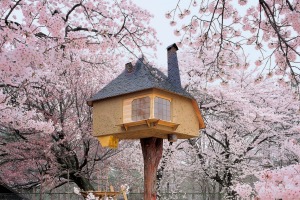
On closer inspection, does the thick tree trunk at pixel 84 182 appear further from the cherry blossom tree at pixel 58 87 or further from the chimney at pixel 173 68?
the chimney at pixel 173 68

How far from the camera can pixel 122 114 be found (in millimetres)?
8469

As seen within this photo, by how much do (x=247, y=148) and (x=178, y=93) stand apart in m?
6.99

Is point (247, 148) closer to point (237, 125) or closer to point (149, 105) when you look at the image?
point (237, 125)

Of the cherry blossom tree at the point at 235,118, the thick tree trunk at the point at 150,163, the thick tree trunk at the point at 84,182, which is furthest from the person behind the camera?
the cherry blossom tree at the point at 235,118

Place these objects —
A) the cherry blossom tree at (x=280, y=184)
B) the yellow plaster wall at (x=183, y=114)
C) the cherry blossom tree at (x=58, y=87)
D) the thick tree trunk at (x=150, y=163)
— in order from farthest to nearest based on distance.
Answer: the thick tree trunk at (x=150, y=163) → the yellow plaster wall at (x=183, y=114) → the cherry blossom tree at (x=58, y=87) → the cherry blossom tree at (x=280, y=184)

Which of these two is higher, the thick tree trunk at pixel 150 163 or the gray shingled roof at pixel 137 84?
the gray shingled roof at pixel 137 84

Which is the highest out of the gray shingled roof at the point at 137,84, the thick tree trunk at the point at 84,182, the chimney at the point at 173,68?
the chimney at the point at 173,68

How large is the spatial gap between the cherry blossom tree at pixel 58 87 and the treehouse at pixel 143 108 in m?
0.79

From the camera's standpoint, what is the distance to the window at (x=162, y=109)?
8.09m

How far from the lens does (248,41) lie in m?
5.32

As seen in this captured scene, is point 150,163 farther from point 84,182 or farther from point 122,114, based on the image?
point 84,182

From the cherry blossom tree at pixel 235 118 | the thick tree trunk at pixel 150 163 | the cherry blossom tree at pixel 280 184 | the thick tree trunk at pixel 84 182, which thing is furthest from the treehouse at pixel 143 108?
the cherry blossom tree at pixel 280 184

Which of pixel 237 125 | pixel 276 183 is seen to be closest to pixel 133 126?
pixel 276 183

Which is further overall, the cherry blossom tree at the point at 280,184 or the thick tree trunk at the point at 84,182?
the thick tree trunk at the point at 84,182
